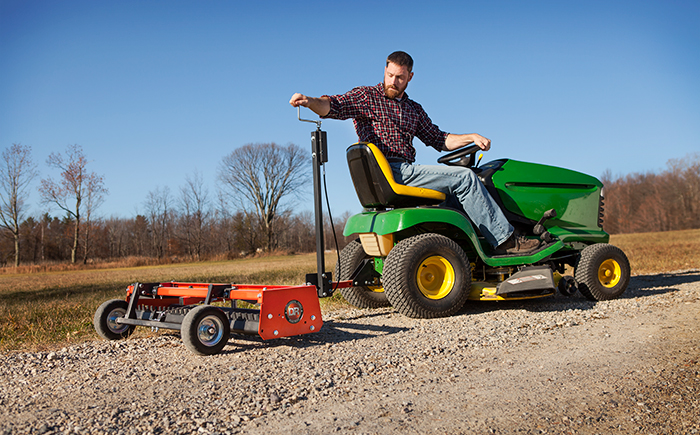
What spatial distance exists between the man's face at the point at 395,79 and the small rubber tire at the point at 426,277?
Answer: 4.81ft

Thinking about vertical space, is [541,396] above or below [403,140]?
below

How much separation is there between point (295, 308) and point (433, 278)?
167cm

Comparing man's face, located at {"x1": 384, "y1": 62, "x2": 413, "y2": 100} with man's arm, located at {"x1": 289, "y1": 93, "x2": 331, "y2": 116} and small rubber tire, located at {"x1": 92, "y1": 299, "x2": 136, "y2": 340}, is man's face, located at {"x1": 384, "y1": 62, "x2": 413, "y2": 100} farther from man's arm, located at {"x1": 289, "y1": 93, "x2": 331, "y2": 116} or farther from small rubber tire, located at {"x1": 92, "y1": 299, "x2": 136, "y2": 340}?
small rubber tire, located at {"x1": 92, "y1": 299, "x2": 136, "y2": 340}

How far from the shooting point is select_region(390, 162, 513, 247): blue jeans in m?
4.46

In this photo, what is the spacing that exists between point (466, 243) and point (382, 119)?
5.23 ft

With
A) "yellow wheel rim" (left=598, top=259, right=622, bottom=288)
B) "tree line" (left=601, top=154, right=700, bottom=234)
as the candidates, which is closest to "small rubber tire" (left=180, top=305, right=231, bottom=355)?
"yellow wheel rim" (left=598, top=259, right=622, bottom=288)

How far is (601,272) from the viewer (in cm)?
535

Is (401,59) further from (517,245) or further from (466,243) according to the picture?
(517,245)

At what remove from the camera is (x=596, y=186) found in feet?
19.2

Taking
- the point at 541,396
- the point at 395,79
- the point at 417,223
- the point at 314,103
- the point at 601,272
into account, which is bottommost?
the point at 541,396

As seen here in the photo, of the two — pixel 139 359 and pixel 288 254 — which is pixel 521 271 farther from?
pixel 288 254

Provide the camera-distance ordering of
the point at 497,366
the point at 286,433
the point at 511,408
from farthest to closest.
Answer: the point at 497,366 → the point at 511,408 → the point at 286,433

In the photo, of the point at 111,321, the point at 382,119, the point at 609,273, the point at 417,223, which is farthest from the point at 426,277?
the point at 111,321

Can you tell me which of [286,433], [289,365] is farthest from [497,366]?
[286,433]
